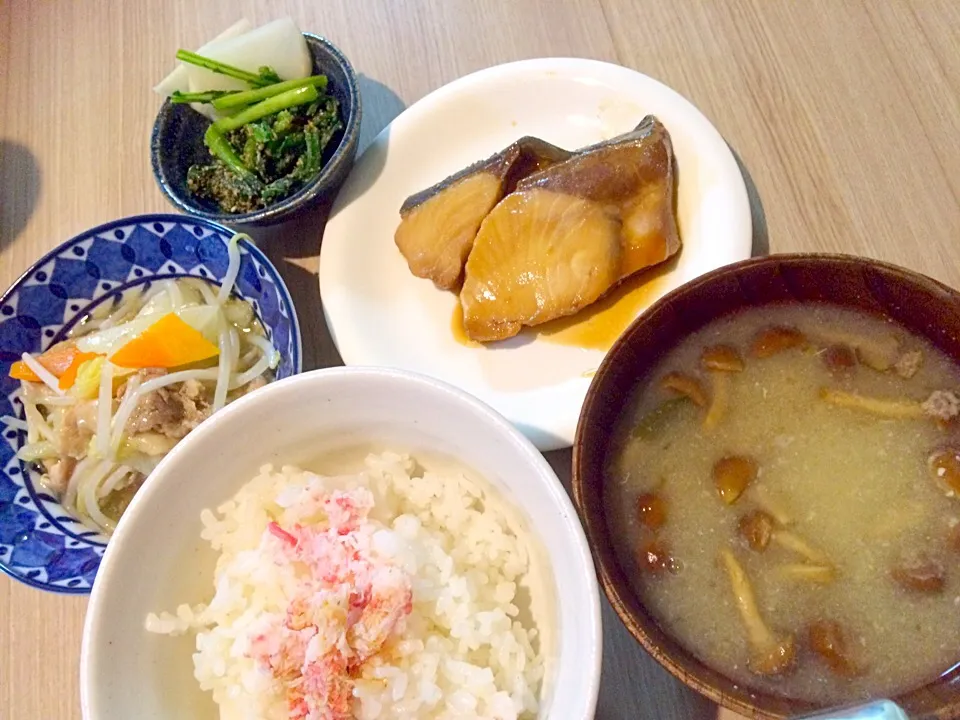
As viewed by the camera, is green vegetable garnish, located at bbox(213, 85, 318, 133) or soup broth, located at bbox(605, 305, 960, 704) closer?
soup broth, located at bbox(605, 305, 960, 704)

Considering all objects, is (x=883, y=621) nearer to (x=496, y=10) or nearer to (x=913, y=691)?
(x=913, y=691)

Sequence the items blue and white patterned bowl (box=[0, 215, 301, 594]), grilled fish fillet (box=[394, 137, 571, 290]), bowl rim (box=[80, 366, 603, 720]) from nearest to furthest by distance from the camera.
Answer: bowl rim (box=[80, 366, 603, 720])
blue and white patterned bowl (box=[0, 215, 301, 594])
grilled fish fillet (box=[394, 137, 571, 290])

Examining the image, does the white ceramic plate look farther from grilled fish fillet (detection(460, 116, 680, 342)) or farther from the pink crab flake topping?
the pink crab flake topping

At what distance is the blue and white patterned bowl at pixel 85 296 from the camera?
1.57 m

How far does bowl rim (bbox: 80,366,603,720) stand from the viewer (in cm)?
106

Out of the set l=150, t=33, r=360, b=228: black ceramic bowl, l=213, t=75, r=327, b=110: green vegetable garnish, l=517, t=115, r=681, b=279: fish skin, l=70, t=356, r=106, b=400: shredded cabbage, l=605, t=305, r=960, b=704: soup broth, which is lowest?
l=605, t=305, r=960, b=704: soup broth

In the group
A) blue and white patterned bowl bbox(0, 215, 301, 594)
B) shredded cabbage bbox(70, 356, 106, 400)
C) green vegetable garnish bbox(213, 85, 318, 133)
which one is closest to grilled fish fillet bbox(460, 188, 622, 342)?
blue and white patterned bowl bbox(0, 215, 301, 594)

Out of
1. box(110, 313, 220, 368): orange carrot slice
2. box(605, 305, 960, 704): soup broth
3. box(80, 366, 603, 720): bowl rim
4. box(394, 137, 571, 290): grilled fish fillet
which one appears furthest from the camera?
box(394, 137, 571, 290): grilled fish fillet

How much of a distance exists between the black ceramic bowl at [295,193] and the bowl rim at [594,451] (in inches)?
34.9

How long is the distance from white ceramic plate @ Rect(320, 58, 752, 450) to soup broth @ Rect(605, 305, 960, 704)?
0.89ft

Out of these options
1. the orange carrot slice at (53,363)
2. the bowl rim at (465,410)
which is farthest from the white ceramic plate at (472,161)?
the orange carrot slice at (53,363)

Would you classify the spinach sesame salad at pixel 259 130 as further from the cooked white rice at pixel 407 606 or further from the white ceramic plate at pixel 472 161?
the cooked white rice at pixel 407 606

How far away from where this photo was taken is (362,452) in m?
1.40

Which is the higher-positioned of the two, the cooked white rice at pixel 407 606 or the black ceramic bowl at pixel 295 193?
the black ceramic bowl at pixel 295 193
